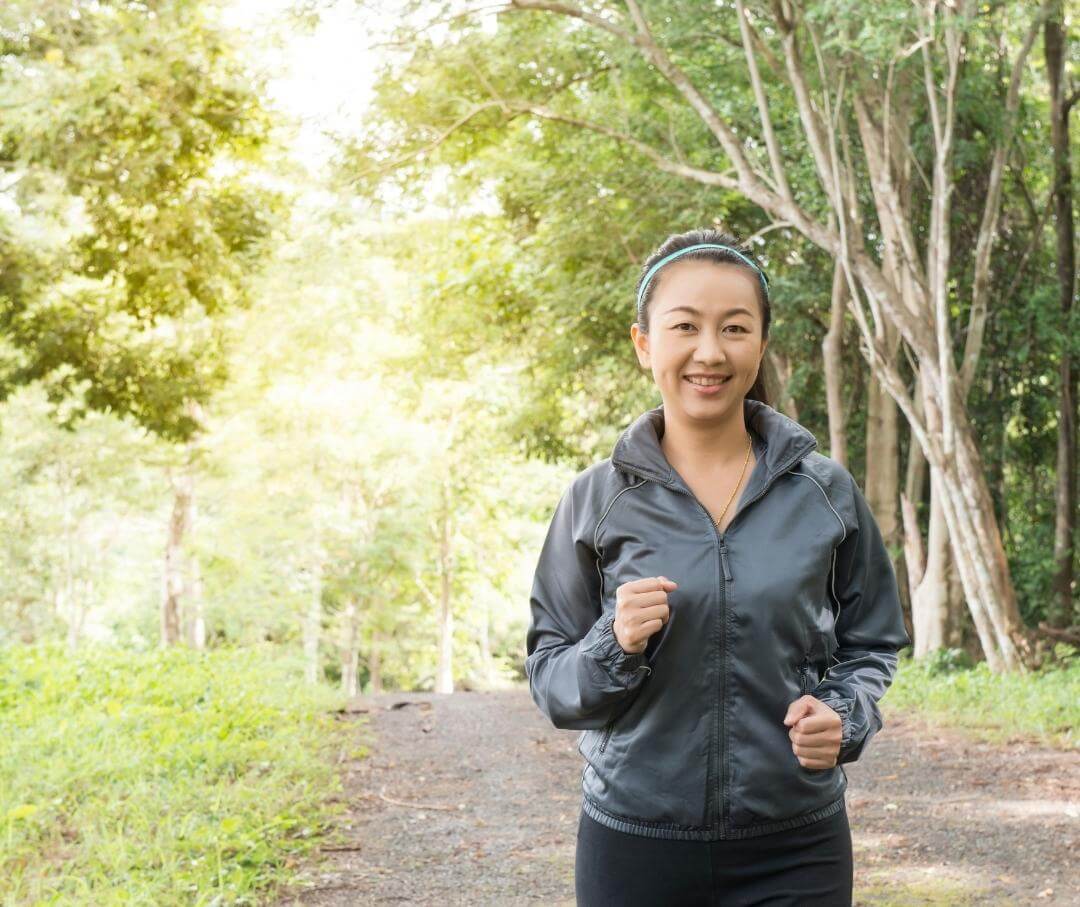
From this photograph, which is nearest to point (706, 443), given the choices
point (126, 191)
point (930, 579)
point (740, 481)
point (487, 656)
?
point (740, 481)

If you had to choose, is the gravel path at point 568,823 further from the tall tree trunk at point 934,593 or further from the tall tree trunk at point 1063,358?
the tall tree trunk at point 1063,358

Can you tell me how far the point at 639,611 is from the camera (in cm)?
194

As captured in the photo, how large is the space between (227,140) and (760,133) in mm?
6061

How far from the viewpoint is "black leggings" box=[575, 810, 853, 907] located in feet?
6.72

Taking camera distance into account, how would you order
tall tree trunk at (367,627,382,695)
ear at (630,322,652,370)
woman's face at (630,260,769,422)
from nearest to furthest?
woman's face at (630,260,769,422) < ear at (630,322,652,370) < tall tree trunk at (367,627,382,695)

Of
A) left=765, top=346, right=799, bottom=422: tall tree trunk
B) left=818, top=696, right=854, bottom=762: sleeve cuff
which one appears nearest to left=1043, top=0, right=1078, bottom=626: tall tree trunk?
left=765, top=346, right=799, bottom=422: tall tree trunk

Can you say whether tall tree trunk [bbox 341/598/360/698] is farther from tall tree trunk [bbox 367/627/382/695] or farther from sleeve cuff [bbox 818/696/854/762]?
sleeve cuff [bbox 818/696/854/762]

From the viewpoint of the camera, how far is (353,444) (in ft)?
86.6

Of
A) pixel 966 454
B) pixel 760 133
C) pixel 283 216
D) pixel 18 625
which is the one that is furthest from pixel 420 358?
pixel 18 625

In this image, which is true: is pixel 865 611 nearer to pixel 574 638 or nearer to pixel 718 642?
pixel 718 642

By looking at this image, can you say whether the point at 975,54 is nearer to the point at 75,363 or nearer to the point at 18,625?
the point at 75,363

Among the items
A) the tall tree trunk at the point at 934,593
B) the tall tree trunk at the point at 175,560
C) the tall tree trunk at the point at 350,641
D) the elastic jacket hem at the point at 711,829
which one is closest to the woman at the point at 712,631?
the elastic jacket hem at the point at 711,829

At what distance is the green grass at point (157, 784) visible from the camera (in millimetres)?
4859

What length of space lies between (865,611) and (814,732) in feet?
1.02
